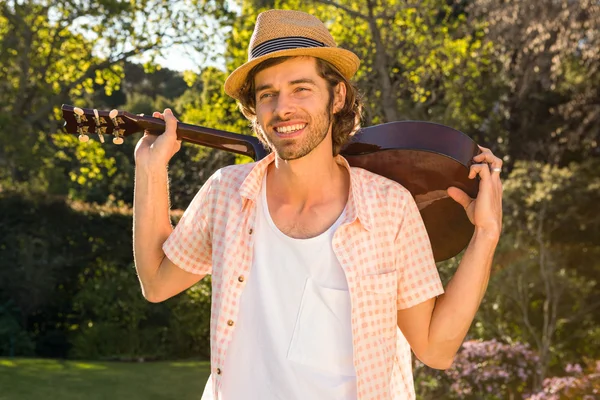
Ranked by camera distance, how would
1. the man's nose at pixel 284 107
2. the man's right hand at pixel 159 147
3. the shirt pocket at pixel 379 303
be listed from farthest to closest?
the man's right hand at pixel 159 147 → the man's nose at pixel 284 107 → the shirt pocket at pixel 379 303

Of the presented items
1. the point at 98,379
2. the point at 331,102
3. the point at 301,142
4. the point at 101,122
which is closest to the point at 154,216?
the point at 101,122

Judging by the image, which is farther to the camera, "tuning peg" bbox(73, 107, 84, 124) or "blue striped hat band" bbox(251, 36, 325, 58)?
"tuning peg" bbox(73, 107, 84, 124)

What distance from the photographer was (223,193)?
7.61ft

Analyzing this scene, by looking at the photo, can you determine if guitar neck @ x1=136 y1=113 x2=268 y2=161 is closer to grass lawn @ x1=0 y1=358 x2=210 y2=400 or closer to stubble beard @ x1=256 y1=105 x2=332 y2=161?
stubble beard @ x1=256 y1=105 x2=332 y2=161

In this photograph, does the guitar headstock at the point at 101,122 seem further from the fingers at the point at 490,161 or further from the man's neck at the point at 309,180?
the fingers at the point at 490,161

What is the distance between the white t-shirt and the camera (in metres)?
2.09

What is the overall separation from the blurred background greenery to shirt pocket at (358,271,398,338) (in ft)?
17.2

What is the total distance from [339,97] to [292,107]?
28 cm

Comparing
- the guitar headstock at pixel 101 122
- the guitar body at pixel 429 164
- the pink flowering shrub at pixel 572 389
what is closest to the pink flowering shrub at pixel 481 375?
the pink flowering shrub at pixel 572 389

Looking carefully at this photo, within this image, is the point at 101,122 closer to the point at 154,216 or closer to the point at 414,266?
the point at 154,216

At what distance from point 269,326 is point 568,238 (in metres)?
8.99

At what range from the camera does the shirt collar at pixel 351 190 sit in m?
2.18

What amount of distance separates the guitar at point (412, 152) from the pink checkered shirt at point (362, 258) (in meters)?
0.09

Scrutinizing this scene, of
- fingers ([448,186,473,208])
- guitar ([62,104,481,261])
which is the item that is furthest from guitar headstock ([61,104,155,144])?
fingers ([448,186,473,208])
